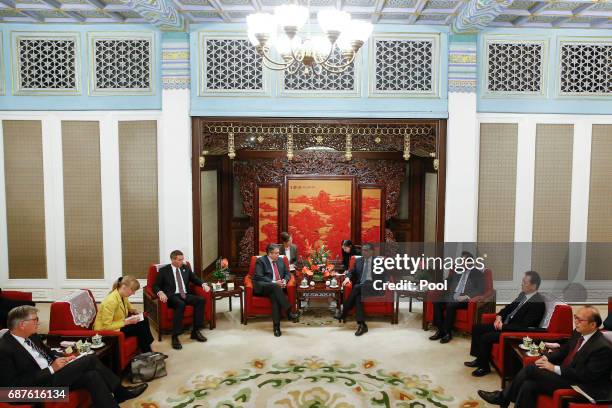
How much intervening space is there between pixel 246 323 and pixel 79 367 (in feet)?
9.59

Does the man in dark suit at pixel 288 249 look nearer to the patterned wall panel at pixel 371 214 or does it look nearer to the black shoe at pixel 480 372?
the patterned wall panel at pixel 371 214

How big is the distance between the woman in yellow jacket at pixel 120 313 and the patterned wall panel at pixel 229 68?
10.1 ft

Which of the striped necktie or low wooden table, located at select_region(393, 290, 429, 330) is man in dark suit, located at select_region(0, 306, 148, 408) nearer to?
the striped necktie

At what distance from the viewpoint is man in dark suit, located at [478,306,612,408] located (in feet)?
12.3

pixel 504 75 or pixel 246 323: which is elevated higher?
pixel 504 75

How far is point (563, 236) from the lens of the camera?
24.5ft

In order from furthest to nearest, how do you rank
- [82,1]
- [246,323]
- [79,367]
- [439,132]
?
[439,132], [246,323], [82,1], [79,367]

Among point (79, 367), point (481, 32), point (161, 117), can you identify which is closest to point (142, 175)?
point (161, 117)

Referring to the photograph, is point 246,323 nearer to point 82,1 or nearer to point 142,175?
point 142,175

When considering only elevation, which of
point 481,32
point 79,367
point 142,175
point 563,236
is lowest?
point 79,367

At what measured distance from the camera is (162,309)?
244 inches

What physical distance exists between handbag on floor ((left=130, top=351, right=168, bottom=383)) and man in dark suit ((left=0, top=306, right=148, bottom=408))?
702 mm

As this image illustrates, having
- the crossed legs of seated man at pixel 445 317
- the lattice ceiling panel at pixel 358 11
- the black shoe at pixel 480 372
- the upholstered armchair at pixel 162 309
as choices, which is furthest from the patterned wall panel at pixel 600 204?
the upholstered armchair at pixel 162 309

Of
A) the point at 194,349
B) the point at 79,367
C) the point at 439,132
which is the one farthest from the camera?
the point at 439,132
